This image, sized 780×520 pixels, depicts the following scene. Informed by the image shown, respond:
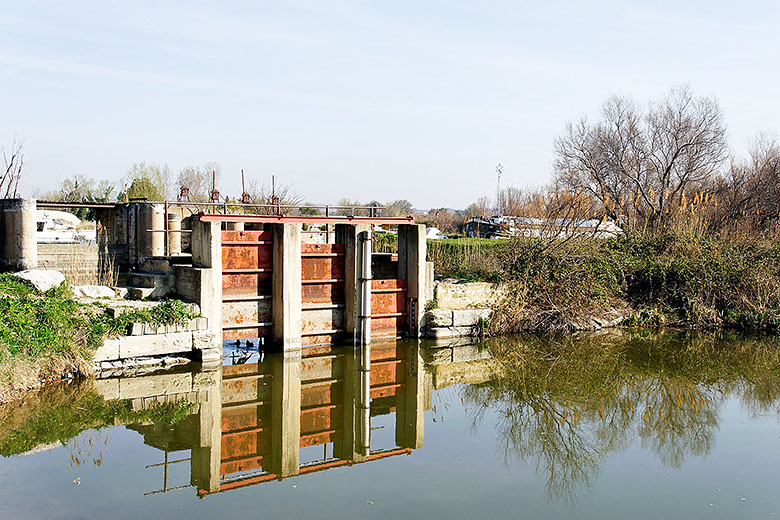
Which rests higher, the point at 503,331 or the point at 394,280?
the point at 394,280

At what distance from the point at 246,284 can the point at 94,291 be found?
3.07m

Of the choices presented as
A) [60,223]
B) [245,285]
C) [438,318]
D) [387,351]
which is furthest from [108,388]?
[60,223]

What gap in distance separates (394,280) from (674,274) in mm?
9304

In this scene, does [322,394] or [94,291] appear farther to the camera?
[94,291]

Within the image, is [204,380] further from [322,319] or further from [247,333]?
[322,319]

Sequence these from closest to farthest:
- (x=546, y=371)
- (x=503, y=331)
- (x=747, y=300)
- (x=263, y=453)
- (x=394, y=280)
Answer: (x=263, y=453), (x=546, y=371), (x=394, y=280), (x=503, y=331), (x=747, y=300)

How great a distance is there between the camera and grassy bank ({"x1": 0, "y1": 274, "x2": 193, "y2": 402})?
1128 cm

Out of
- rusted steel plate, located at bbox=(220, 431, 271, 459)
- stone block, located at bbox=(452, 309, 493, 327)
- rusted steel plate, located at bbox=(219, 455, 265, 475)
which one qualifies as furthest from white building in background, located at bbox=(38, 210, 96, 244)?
rusted steel plate, located at bbox=(219, 455, 265, 475)

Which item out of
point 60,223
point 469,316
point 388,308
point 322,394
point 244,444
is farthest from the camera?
point 60,223

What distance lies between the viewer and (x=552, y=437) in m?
10.6

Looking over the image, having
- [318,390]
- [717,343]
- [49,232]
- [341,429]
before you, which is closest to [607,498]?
[341,429]

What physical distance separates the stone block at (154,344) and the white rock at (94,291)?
1.49m

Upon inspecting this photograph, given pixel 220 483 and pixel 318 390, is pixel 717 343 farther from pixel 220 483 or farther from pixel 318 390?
pixel 220 483

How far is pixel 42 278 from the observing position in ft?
44.0
